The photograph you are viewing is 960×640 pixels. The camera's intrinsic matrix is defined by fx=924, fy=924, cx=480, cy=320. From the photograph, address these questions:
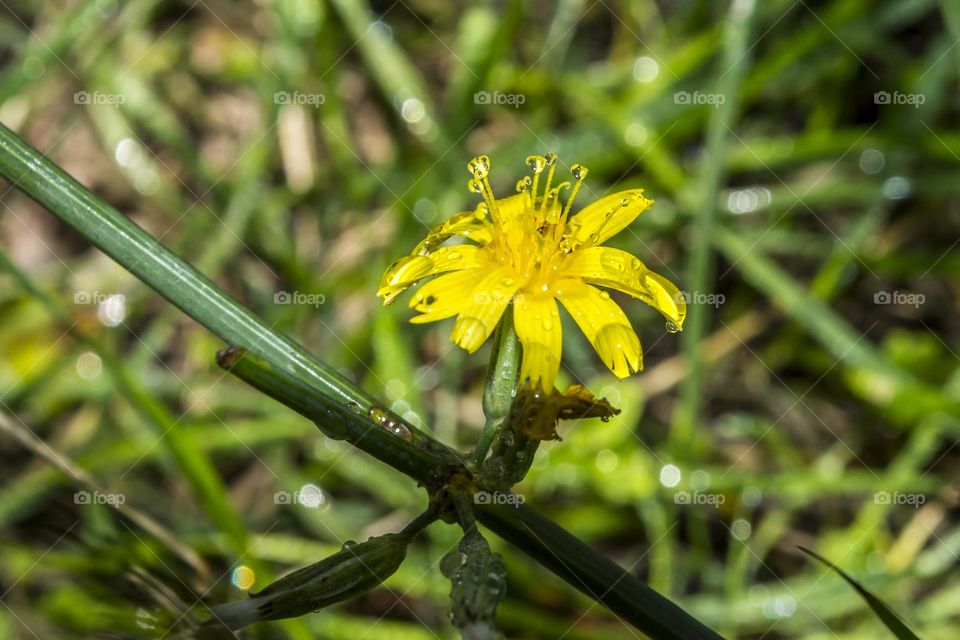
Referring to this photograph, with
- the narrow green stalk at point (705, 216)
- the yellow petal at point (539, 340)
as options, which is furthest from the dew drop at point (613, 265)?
the narrow green stalk at point (705, 216)

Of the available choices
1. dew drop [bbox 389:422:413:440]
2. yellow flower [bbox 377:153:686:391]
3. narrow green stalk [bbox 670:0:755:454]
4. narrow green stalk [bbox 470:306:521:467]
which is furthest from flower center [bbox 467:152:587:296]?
narrow green stalk [bbox 670:0:755:454]

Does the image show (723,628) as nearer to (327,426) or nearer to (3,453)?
(327,426)

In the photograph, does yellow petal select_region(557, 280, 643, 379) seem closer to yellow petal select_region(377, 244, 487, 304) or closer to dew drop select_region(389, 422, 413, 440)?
yellow petal select_region(377, 244, 487, 304)

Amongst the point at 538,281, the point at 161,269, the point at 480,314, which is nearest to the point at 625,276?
the point at 538,281

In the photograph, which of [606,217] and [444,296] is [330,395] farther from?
[606,217]

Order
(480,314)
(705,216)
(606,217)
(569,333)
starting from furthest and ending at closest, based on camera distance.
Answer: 1. (569,333)
2. (705,216)
3. (606,217)
4. (480,314)

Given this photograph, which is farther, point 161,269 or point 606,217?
point 606,217

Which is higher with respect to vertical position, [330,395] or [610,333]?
[610,333]

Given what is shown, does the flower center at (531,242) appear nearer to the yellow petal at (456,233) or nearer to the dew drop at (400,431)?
the yellow petal at (456,233)
